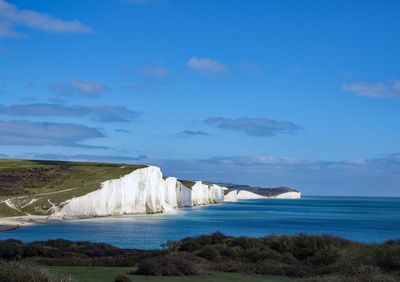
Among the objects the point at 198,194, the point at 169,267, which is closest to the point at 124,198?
the point at 198,194

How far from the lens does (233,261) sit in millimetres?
21844

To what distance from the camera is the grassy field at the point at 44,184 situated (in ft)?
302

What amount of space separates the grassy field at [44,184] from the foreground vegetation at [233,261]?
6590 centimetres

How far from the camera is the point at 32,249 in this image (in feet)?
89.0

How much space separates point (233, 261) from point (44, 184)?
88255 mm

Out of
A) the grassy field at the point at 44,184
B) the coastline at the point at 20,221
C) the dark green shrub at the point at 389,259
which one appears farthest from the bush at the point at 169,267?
the grassy field at the point at 44,184

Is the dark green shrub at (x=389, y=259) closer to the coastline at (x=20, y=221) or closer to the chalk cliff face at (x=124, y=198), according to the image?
the coastline at (x=20, y=221)

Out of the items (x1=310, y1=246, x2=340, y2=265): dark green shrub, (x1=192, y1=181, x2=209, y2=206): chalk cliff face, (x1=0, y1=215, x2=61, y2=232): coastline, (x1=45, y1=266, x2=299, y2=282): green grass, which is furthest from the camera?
(x1=192, y1=181, x2=209, y2=206): chalk cliff face

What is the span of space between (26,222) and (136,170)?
33.1 metres

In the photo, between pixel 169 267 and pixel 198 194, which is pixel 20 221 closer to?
pixel 169 267

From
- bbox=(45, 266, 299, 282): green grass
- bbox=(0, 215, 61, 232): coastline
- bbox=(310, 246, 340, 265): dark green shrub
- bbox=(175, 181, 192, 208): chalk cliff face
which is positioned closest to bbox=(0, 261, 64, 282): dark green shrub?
bbox=(45, 266, 299, 282): green grass

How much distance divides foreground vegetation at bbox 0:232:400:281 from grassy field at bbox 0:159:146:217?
6590cm

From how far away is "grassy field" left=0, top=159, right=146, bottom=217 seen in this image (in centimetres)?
9219

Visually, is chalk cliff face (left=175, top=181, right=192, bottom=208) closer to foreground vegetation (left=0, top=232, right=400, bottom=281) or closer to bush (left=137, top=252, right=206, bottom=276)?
foreground vegetation (left=0, top=232, right=400, bottom=281)
